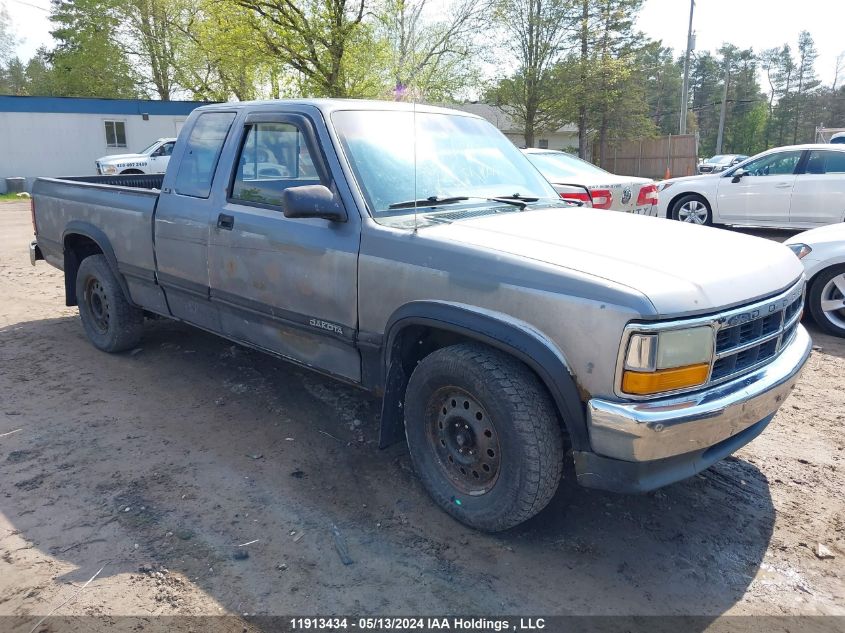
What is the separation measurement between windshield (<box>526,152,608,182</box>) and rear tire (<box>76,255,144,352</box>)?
5.73 m

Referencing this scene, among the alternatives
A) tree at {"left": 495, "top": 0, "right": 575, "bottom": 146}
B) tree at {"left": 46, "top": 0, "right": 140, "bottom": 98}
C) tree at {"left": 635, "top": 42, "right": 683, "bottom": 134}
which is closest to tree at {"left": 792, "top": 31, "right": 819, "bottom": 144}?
tree at {"left": 635, "top": 42, "right": 683, "bottom": 134}

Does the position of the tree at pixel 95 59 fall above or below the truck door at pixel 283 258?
above

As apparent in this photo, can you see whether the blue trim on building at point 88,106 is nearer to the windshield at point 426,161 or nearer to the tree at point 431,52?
the tree at point 431,52

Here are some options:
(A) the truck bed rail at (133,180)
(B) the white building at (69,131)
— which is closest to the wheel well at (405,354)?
(A) the truck bed rail at (133,180)

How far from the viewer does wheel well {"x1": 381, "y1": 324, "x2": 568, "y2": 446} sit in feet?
10.6

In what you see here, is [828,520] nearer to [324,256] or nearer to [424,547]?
[424,547]

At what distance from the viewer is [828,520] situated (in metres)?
3.21

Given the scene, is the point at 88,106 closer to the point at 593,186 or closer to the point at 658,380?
the point at 593,186

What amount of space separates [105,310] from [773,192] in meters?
10.5

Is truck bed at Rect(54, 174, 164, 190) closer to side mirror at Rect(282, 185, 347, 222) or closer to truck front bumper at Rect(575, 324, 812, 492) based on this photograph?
side mirror at Rect(282, 185, 347, 222)

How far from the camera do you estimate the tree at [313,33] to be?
18.7 metres

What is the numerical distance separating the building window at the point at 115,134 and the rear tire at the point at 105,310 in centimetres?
2585

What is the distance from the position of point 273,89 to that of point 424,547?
76.9 ft

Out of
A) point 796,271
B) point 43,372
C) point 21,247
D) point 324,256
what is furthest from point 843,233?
point 21,247
